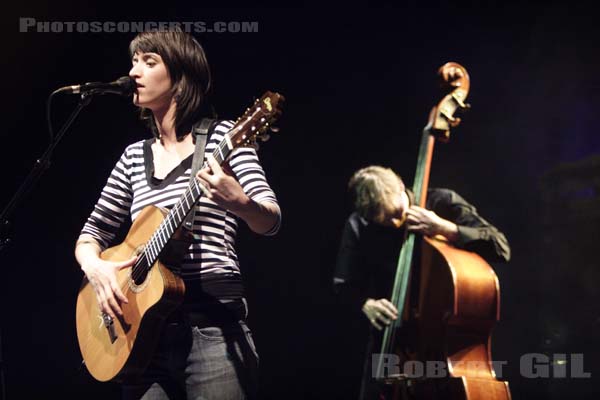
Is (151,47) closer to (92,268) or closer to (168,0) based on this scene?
(92,268)

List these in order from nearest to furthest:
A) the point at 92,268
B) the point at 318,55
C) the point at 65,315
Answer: the point at 92,268 → the point at 65,315 → the point at 318,55

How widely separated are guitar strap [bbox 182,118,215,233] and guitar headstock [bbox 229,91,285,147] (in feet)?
0.55

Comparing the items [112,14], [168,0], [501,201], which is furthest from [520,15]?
[112,14]

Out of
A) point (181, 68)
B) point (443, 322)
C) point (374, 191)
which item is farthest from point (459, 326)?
point (181, 68)

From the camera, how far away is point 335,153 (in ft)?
12.3

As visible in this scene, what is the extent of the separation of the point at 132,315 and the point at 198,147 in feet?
1.74

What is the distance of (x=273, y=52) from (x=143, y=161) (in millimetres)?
1695

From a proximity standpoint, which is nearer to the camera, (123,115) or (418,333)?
(418,333)

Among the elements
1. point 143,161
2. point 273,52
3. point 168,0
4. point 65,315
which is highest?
point 168,0

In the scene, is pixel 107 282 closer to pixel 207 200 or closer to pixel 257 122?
pixel 207 200

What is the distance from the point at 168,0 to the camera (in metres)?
3.52

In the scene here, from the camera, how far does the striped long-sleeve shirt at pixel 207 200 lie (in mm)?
1835

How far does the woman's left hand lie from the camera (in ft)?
5.38

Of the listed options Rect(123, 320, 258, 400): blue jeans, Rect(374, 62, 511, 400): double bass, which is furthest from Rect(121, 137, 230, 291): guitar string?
Rect(374, 62, 511, 400): double bass
